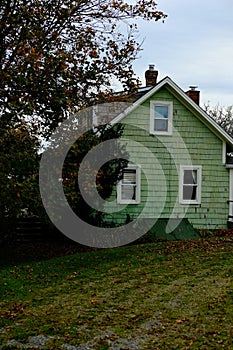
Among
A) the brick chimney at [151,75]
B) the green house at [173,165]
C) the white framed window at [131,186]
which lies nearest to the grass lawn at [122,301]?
the white framed window at [131,186]

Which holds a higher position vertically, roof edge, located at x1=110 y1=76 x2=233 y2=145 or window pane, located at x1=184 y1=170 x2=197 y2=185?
roof edge, located at x1=110 y1=76 x2=233 y2=145

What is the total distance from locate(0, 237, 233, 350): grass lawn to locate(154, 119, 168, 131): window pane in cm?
795

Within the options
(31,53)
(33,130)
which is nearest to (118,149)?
(33,130)

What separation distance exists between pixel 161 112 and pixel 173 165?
2.14m

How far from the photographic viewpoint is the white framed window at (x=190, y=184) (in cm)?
2348

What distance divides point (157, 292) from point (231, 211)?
45.4 ft

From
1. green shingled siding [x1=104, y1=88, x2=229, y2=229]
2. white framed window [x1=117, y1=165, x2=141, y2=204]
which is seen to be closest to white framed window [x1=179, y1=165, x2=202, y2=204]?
green shingled siding [x1=104, y1=88, x2=229, y2=229]

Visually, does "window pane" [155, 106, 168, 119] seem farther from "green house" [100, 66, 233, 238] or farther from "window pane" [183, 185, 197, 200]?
"window pane" [183, 185, 197, 200]

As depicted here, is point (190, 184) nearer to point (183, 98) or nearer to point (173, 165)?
point (173, 165)

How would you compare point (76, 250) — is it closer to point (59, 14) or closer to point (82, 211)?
point (82, 211)

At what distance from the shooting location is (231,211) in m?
24.0

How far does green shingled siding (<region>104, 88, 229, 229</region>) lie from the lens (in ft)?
74.6

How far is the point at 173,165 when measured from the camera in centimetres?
2327

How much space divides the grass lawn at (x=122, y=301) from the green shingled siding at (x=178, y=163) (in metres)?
6.77
